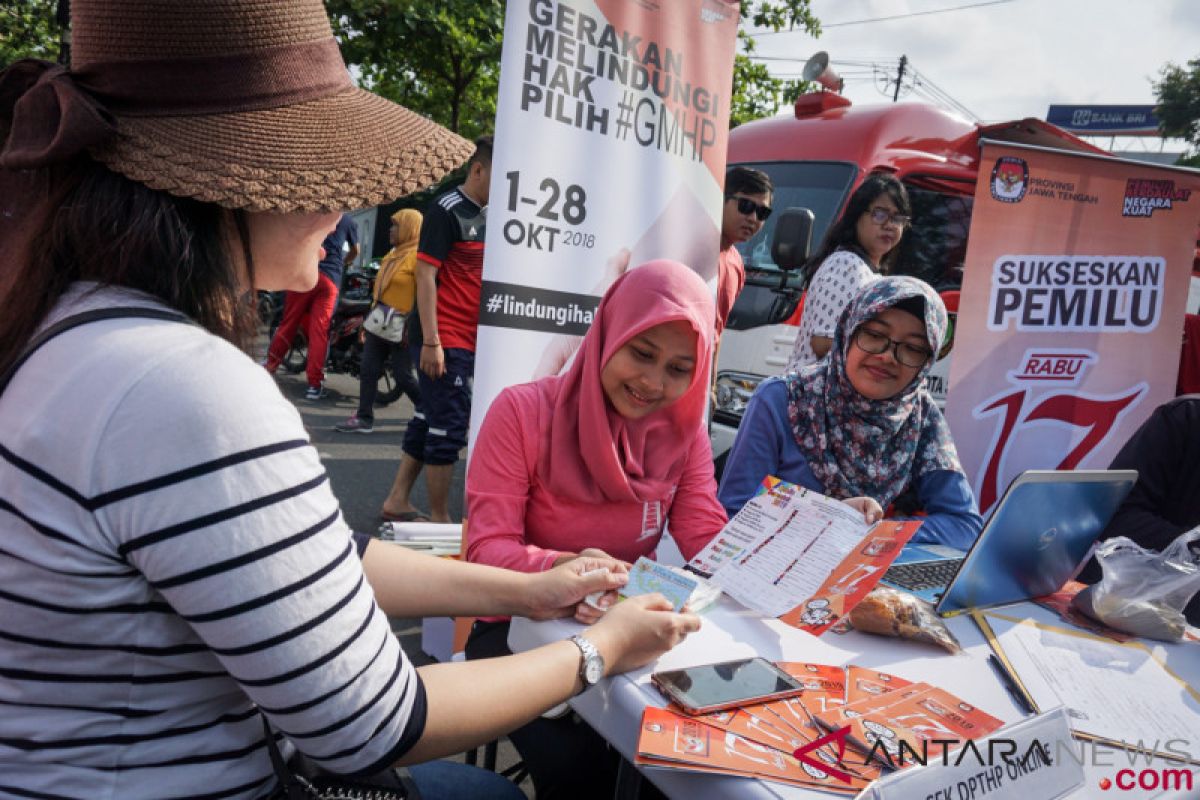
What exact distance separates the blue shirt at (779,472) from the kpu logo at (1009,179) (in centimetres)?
206

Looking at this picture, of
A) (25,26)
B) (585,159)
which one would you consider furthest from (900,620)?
(25,26)

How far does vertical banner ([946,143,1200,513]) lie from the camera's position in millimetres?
3799

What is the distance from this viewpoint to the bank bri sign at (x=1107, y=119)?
1529 inches

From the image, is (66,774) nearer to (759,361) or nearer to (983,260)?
(759,361)

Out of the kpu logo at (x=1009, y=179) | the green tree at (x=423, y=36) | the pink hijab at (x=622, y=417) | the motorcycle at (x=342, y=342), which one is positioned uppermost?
the green tree at (x=423, y=36)

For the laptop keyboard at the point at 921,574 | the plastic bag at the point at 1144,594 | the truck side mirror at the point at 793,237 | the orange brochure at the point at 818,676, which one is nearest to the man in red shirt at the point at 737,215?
the truck side mirror at the point at 793,237

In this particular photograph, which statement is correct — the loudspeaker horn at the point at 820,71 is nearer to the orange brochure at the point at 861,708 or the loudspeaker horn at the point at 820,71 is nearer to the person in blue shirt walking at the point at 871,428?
the person in blue shirt walking at the point at 871,428

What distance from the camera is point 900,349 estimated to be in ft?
7.39

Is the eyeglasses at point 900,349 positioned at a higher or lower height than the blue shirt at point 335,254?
lower

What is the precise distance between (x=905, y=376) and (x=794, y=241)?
6.20 feet

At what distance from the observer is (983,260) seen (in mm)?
3803

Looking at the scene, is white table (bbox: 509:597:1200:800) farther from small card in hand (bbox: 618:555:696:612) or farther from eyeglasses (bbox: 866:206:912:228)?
eyeglasses (bbox: 866:206:912:228)

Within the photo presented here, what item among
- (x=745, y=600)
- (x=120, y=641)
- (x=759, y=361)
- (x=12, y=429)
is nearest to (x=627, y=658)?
(x=745, y=600)

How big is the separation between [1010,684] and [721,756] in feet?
1.97
